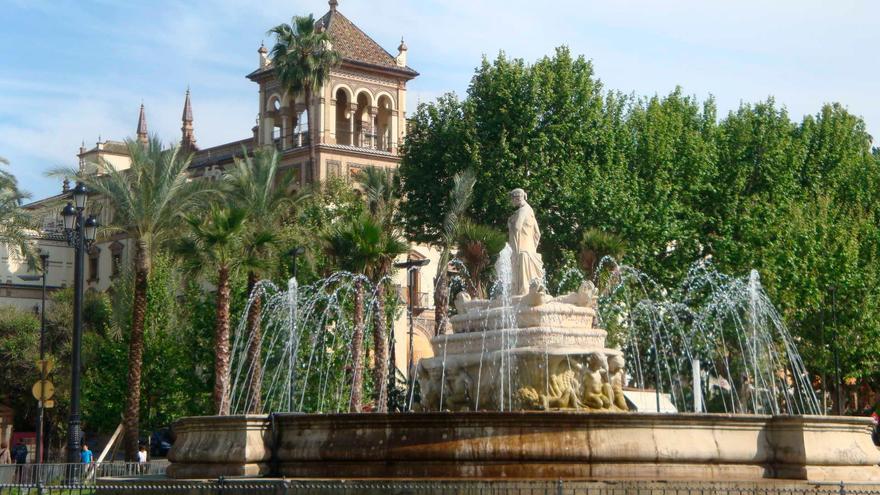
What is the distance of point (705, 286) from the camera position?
40656 mm

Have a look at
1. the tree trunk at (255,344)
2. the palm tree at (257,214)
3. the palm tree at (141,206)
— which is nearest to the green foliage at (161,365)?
the palm tree at (257,214)

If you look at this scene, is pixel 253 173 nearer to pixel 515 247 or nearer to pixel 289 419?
pixel 515 247

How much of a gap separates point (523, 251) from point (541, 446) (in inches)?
270

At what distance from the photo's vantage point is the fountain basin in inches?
626

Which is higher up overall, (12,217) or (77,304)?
(12,217)

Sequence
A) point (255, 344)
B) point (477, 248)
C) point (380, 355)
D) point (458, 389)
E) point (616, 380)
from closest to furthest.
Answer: point (616, 380) → point (458, 389) → point (380, 355) → point (255, 344) → point (477, 248)

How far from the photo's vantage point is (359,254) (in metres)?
35.5

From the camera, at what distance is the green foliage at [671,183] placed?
40.1 meters

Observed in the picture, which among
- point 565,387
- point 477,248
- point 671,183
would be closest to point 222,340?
point 477,248

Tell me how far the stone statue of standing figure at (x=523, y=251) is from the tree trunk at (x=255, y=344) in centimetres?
1499

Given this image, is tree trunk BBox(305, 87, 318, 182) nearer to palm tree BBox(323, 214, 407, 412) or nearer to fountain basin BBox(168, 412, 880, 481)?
palm tree BBox(323, 214, 407, 412)

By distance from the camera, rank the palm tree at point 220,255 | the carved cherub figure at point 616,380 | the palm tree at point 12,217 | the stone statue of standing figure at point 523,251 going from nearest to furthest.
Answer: the carved cherub figure at point 616,380 < the stone statue of standing figure at point 523,251 < the palm tree at point 220,255 < the palm tree at point 12,217

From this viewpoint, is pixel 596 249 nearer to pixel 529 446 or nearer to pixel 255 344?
pixel 255 344

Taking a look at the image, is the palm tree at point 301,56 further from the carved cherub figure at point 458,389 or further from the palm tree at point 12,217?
the carved cherub figure at point 458,389
